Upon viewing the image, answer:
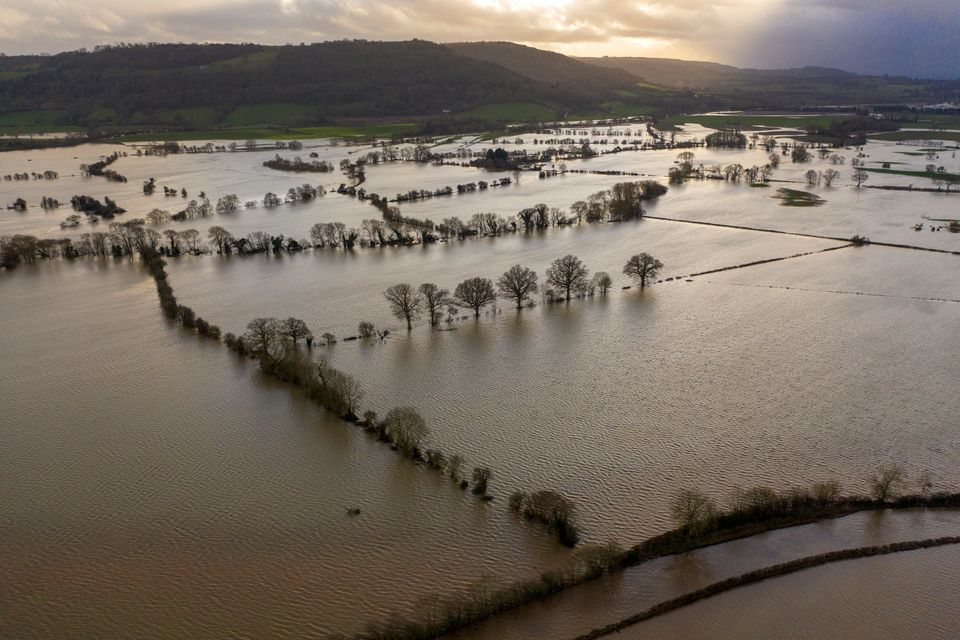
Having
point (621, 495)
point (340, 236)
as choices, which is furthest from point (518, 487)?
point (340, 236)

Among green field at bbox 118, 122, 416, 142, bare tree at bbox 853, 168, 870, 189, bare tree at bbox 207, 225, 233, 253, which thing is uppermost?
green field at bbox 118, 122, 416, 142

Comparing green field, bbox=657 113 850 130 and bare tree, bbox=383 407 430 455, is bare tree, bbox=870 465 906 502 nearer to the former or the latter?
bare tree, bbox=383 407 430 455

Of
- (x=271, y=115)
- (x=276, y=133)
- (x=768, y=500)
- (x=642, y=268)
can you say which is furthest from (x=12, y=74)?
(x=768, y=500)

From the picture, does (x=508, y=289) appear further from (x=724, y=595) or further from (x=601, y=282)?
(x=724, y=595)

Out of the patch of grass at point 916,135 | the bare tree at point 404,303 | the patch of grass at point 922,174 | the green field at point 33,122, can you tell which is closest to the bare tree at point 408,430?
the bare tree at point 404,303

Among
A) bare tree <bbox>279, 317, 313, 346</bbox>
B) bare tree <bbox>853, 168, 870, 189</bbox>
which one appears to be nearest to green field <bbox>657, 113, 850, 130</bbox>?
bare tree <bbox>853, 168, 870, 189</bbox>

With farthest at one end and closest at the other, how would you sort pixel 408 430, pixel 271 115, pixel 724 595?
pixel 271 115 < pixel 408 430 < pixel 724 595

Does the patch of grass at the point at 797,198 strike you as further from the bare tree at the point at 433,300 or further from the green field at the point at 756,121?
the green field at the point at 756,121
